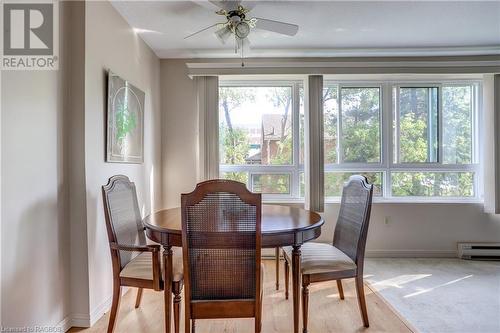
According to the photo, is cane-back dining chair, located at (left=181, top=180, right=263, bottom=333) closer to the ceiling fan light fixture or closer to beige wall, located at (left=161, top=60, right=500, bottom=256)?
the ceiling fan light fixture

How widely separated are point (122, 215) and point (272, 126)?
2328mm

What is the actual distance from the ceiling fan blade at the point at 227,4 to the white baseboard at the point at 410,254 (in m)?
3.07

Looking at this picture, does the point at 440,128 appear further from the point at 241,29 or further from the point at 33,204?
the point at 33,204

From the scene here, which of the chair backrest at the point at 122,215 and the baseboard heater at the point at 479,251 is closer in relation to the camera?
the chair backrest at the point at 122,215

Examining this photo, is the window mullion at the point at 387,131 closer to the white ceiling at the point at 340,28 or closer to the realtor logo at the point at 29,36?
the white ceiling at the point at 340,28

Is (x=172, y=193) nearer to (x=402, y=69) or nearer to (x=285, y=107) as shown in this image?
(x=285, y=107)

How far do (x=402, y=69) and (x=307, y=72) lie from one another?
1110mm

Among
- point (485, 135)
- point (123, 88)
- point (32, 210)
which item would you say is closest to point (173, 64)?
point (123, 88)

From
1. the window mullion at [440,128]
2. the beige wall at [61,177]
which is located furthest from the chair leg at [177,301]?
the window mullion at [440,128]

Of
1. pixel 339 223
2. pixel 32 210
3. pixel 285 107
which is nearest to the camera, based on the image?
pixel 32 210

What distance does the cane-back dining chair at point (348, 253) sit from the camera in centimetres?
194

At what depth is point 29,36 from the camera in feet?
5.87

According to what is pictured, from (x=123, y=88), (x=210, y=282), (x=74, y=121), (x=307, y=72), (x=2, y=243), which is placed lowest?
(x=210, y=282)

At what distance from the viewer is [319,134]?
3.54 m
